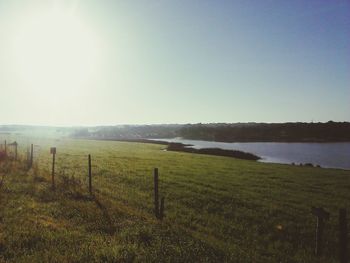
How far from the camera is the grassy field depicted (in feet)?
35.4

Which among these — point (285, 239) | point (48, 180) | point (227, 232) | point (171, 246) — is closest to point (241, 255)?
point (171, 246)

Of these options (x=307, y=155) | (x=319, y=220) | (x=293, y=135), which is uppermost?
(x=293, y=135)

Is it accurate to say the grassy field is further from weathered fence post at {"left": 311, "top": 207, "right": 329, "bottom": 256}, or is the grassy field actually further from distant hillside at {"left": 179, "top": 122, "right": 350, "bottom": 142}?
distant hillside at {"left": 179, "top": 122, "right": 350, "bottom": 142}

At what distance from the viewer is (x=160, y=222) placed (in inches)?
579

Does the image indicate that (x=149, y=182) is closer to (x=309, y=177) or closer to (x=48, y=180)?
(x=48, y=180)

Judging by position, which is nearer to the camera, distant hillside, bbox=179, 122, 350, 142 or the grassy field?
the grassy field

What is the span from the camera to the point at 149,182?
94.4 feet

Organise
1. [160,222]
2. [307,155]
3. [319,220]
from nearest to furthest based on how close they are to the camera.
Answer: [319,220]
[160,222]
[307,155]

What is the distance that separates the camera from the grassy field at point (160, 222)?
10.8m

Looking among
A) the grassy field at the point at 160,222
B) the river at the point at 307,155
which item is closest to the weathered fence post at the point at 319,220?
the grassy field at the point at 160,222

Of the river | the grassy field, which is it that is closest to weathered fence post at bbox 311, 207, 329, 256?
the grassy field

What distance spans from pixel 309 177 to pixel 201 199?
66.8ft

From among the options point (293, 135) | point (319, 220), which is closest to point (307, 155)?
point (319, 220)

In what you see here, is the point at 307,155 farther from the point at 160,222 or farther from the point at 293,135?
the point at 293,135
